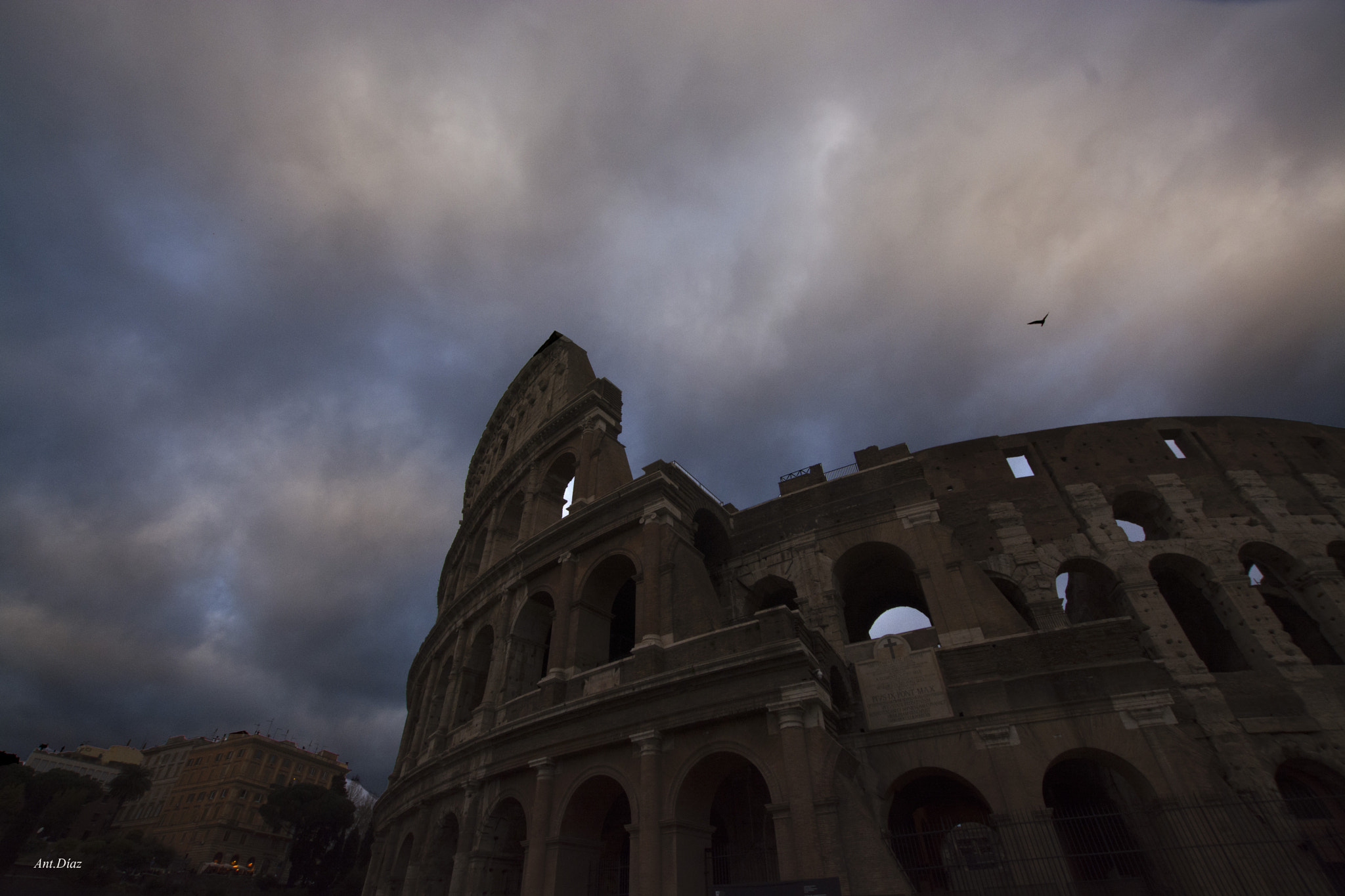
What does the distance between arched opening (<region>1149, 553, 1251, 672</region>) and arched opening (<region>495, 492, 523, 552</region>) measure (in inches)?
717

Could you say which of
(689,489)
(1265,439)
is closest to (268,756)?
(689,489)

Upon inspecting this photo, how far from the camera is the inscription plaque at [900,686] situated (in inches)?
470

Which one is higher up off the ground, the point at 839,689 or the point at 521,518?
the point at 521,518

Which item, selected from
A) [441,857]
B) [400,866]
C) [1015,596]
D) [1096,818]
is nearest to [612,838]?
[441,857]

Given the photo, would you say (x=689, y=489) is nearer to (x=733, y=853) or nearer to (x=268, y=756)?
(x=733, y=853)

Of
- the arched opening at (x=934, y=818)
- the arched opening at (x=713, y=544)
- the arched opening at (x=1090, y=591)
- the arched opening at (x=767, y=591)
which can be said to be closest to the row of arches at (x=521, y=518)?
the arched opening at (x=713, y=544)

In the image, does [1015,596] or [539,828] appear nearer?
[539,828]

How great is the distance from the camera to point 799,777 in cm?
927

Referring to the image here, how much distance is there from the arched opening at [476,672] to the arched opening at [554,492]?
3.62 m

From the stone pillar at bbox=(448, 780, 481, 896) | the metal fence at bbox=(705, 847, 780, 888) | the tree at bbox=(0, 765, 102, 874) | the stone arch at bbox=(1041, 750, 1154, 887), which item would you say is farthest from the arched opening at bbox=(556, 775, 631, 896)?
the tree at bbox=(0, 765, 102, 874)

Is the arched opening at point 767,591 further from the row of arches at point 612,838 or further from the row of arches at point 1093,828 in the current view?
the row of arches at point 1093,828

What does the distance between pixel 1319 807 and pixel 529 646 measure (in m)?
17.5

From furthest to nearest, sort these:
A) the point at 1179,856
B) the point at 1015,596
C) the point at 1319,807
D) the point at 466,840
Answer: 1. the point at 1015,596
2. the point at 466,840
3. the point at 1319,807
4. the point at 1179,856

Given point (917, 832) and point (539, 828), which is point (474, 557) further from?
point (917, 832)
